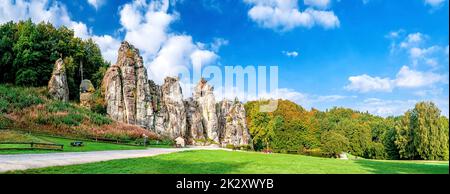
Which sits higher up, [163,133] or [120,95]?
[120,95]

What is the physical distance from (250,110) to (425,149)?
47955 millimetres

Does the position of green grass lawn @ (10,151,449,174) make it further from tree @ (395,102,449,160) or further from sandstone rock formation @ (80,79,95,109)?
sandstone rock formation @ (80,79,95,109)

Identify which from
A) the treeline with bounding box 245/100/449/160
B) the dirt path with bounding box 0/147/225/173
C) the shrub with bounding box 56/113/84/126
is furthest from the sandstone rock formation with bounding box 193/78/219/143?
the dirt path with bounding box 0/147/225/173

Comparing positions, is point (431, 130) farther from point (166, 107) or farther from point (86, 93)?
point (166, 107)

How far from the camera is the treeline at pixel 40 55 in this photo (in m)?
28.7

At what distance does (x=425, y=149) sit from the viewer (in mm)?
8781

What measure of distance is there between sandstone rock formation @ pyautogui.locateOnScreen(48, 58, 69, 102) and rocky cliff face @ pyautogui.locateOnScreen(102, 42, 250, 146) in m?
4.28

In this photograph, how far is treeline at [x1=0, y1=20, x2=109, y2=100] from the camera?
28734 millimetres

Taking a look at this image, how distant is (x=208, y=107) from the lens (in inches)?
1784

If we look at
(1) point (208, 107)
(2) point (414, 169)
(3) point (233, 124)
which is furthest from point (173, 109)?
(2) point (414, 169)

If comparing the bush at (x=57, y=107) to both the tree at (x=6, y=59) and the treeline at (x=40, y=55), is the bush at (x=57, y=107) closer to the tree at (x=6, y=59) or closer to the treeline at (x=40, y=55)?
the treeline at (x=40, y=55)
